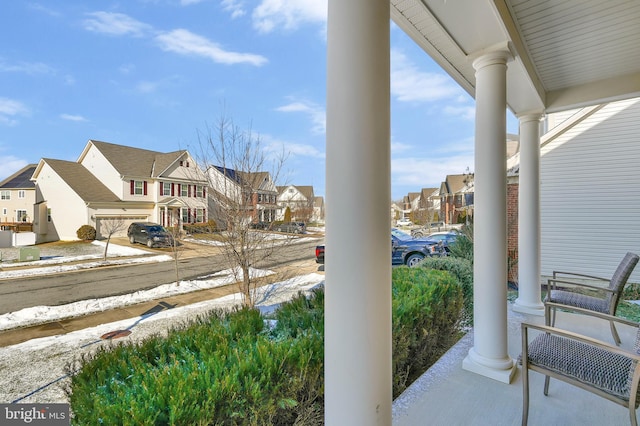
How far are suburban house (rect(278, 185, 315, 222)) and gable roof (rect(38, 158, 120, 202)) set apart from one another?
2.57m

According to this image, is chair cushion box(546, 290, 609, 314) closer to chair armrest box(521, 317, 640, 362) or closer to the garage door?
chair armrest box(521, 317, 640, 362)

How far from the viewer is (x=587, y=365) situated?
1.45 metres

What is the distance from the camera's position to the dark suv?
4.78 m

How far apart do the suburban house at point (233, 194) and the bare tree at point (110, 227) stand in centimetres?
142

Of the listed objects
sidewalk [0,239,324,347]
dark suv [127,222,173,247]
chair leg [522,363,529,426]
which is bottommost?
sidewalk [0,239,324,347]

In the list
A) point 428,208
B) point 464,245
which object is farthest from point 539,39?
point 428,208

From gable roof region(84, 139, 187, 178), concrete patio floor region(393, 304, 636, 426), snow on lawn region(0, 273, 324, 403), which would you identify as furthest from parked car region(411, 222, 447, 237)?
snow on lawn region(0, 273, 324, 403)

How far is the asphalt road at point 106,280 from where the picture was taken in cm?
325

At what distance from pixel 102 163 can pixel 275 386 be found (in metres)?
4.49

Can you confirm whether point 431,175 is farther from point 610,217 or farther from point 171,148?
point 171,148

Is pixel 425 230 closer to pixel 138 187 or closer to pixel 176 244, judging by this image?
pixel 176 244

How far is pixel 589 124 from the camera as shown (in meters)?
5.11

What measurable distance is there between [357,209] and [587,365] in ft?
5.08

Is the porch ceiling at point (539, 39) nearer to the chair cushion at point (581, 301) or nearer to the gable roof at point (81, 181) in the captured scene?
the chair cushion at point (581, 301)
